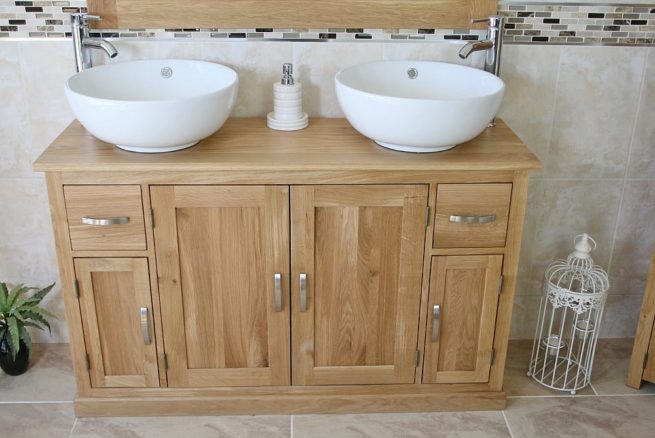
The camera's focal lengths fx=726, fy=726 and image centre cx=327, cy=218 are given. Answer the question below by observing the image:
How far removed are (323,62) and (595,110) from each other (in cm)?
88

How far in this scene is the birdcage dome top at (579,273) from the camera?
7.29ft

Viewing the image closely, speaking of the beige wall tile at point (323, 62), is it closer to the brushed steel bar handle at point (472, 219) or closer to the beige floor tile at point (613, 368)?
the brushed steel bar handle at point (472, 219)

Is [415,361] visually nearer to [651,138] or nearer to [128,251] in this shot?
[128,251]

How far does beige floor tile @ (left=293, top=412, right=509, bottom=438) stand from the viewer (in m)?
2.13

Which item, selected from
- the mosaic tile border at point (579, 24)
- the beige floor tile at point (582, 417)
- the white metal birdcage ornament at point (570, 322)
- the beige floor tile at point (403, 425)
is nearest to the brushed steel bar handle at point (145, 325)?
the beige floor tile at point (403, 425)

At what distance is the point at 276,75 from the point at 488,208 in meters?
0.77

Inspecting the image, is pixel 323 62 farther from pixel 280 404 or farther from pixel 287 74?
pixel 280 404

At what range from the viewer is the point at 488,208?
193cm

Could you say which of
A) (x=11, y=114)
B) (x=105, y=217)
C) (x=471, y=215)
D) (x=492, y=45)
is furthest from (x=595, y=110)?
(x=11, y=114)

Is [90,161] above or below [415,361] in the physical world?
above

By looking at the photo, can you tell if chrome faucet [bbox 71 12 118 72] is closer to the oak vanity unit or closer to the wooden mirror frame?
the wooden mirror frame

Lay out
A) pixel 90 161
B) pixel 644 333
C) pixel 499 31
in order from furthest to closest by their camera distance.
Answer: pixel 644 333 → pixel 499 31 → pixel 90 161

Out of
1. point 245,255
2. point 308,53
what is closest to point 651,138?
point 308,53

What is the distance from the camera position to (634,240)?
249cm
